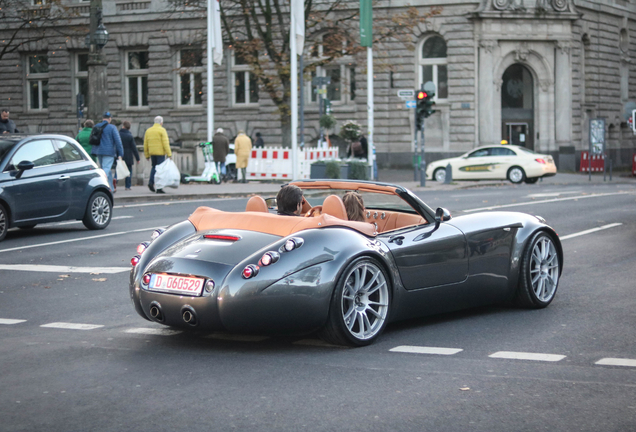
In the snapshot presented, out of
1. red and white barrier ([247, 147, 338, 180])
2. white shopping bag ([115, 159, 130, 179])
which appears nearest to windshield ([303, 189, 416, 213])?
white shopping bag ([115, 159, 130, 179])

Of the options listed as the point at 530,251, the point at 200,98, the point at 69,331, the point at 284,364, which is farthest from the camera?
the point at 200,98

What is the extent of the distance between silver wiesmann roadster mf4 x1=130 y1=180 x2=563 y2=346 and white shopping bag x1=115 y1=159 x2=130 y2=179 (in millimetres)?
17720

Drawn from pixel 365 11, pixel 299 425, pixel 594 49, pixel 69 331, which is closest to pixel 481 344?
pixel 299 425

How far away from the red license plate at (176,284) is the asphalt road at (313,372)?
0.41m

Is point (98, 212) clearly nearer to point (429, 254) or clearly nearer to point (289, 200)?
point (289, 200)

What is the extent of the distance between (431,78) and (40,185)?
3152 centimetres

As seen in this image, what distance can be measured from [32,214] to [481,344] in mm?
Answer: 9089

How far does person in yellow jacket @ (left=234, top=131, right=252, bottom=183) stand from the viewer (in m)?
31.0

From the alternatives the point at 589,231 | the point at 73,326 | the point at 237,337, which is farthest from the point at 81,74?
the point at 237,337

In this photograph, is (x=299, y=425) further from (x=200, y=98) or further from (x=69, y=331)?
(x=200, y=98)

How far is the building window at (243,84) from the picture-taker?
46.3 metres

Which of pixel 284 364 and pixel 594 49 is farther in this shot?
pixel 594 49

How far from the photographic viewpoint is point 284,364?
5.91 metres

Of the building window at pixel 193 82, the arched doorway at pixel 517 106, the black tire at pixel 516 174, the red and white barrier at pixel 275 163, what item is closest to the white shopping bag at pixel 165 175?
the red and white barrier at pixel 275 163
